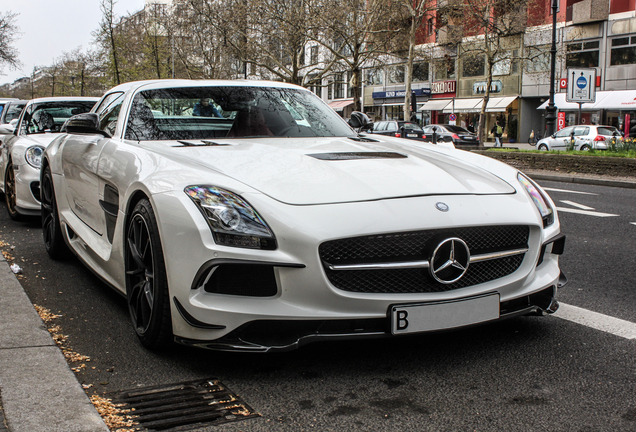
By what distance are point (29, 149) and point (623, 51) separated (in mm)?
38008

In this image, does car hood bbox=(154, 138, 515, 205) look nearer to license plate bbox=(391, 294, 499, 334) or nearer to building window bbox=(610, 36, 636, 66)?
license plate bbox=(391, 294, 499, 334)

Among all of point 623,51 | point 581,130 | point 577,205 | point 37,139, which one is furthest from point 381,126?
point 37,139

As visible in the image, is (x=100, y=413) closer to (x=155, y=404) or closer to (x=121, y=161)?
(x=155, y=404)

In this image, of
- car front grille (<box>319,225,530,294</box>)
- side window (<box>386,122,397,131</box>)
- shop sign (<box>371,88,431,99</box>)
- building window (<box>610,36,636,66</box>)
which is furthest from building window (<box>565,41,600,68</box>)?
car front grille (<box>319,225,530,294</box>)

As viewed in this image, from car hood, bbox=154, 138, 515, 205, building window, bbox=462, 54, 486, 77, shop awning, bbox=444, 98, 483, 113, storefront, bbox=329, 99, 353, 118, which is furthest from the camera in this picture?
storefront, bbox=329, 99, 353, 118

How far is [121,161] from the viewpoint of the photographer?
3.78m

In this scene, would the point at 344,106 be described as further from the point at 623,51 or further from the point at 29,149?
the point at 29,149

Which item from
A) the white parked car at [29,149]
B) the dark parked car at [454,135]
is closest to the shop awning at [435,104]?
the dark parked car at [454,135]

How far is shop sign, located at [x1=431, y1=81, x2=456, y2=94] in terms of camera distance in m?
49.5

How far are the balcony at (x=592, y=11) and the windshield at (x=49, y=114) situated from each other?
3663cm

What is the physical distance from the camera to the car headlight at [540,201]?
3.43m

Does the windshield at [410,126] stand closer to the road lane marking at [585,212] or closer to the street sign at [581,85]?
the street sign at [581,85]

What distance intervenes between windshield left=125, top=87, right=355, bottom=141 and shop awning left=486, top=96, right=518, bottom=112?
1663 inches

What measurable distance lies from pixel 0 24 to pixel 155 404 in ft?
159
